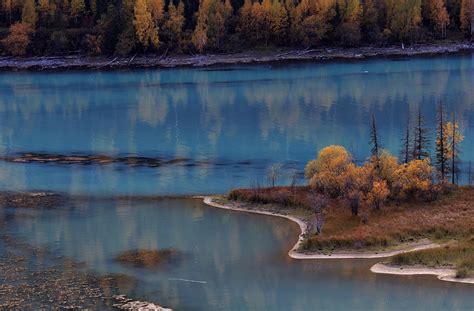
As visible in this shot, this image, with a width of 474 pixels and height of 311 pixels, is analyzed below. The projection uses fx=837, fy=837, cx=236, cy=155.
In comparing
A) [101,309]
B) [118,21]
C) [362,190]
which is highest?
[118,21]

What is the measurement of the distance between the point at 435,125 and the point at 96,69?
235 ft

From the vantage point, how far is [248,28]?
13438 centimetres

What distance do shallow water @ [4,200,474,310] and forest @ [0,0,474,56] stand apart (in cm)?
8533

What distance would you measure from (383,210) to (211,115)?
41.1m

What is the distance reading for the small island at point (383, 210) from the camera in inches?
1412

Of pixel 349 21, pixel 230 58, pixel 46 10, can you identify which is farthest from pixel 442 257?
pixel 46 10

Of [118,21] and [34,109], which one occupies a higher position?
[118,21]

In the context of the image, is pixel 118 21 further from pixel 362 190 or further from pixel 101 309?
pixel 101 309

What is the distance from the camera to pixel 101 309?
3238cm

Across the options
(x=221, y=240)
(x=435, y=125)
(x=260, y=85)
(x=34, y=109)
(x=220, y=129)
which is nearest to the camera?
(x=221, y=240)

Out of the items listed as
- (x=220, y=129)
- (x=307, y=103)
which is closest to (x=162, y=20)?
(x=307, y=103)

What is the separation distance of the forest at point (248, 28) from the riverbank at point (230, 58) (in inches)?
86.3

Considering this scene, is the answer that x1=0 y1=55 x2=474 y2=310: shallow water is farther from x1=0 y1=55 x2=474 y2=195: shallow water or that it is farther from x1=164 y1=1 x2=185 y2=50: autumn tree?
x1=164 y1=1 x2=185 y2=50: autumn tree

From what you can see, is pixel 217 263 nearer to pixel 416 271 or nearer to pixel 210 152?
pixel 416 271
